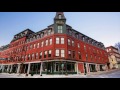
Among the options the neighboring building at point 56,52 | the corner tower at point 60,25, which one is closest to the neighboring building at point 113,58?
the neighboring building at point 56,52

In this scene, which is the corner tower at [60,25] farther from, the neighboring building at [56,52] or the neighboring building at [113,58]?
the neighboring building at [113,58]

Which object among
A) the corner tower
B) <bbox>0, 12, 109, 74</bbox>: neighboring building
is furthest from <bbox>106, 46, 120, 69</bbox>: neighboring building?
the corner tower

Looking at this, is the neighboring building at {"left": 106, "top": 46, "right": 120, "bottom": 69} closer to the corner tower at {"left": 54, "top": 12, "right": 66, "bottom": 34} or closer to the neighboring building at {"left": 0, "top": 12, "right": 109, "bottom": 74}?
the neighboring building at {"left": 0, "top": 12, "right": 109, "bottom": 74}

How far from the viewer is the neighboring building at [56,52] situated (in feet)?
40.2

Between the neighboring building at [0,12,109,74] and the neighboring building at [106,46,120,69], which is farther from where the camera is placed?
the neighboring building at [106,46,120,69]

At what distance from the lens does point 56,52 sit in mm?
12500

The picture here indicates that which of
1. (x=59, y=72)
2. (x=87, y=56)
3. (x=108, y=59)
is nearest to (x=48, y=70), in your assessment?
(x=59, y=72)

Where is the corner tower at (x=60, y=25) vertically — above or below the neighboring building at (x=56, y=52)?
above

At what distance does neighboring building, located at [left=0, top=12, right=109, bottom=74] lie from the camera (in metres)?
Answer: 12.3

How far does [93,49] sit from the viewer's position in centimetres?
1842

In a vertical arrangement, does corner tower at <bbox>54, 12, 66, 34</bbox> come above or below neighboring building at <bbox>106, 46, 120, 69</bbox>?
above
